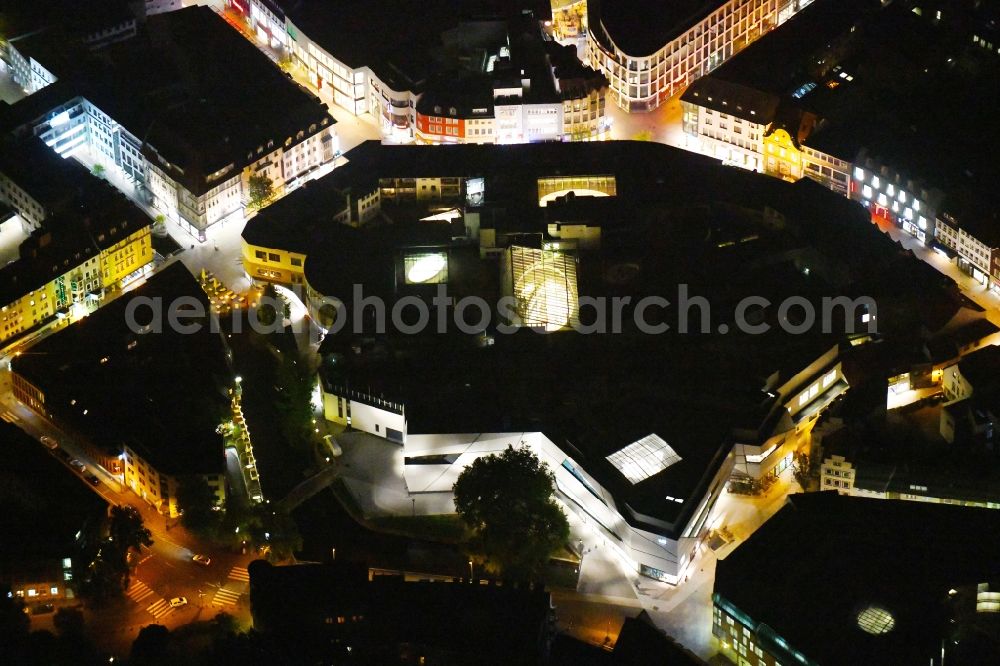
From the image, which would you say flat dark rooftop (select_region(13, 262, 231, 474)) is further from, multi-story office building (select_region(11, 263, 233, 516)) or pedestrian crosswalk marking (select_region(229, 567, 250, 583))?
pedestrian crosswalk marking (select_region(229, 567, 250, 583))

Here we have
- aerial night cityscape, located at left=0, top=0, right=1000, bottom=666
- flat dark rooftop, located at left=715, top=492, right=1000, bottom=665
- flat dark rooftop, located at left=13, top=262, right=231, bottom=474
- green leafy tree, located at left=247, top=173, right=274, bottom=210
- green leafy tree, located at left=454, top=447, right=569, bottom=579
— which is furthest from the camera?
green leafy tree, located at left=247, top=173, right=274, bottom=210

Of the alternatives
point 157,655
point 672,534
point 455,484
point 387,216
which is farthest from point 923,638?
point 387,216

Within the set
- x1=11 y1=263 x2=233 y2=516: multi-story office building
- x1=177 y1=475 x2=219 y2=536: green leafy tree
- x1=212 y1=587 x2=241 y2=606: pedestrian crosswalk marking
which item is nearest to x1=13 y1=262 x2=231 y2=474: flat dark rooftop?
x1=11 y1=263 x2=233 y2=516: multi-story office building

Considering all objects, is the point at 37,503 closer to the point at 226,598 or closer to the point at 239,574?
the point at 239,574

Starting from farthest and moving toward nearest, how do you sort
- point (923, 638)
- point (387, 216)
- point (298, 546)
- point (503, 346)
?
point (387, 216)
point (503, 346)
point (298, 546)
point (923, 638)

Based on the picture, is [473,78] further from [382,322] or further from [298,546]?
[298,546]

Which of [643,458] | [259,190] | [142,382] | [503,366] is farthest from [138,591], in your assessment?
[259,190]
